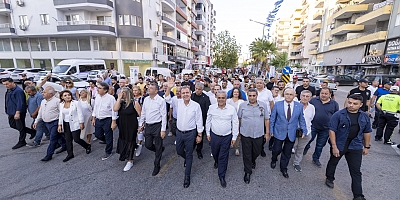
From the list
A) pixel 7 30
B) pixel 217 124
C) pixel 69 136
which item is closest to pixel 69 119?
pixel 69 136

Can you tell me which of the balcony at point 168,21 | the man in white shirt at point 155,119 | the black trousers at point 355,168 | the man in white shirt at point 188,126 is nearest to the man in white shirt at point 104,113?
the man in white shirt at point 155,119

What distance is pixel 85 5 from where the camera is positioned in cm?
2177

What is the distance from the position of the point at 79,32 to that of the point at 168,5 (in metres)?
14.8

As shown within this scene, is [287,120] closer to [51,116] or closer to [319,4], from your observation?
[51,116]

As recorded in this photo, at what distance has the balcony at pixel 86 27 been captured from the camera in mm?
22359

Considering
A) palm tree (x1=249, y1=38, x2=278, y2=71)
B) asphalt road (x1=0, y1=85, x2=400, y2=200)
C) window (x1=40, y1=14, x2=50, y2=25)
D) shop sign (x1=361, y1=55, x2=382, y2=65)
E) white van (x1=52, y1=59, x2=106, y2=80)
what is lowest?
asphalt road (x1=0, y1=85, x2=400, y2=200)

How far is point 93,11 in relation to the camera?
935 inches

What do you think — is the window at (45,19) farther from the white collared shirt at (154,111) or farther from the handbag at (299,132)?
the handbag at (299,132)

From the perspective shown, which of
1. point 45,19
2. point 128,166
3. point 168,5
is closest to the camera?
point 128,166

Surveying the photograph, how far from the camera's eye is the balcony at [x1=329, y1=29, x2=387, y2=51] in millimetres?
22031

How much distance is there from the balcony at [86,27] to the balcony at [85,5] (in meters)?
1.62

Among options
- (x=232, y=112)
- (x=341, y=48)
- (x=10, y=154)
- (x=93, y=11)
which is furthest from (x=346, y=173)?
(x=341, y=48)

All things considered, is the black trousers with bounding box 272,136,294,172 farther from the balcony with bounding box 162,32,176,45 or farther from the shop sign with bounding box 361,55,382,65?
the balcony with bounding box 162,32,176,45

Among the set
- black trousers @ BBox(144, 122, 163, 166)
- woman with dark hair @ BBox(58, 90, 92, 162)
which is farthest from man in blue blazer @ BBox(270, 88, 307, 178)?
woman with dark hair @ BBox(58, 90, 92, 162)
